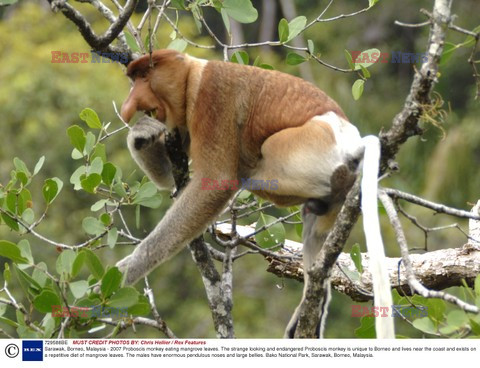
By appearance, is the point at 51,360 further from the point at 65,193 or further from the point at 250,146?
the point at 65,193

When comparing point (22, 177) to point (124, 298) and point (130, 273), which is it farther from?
point (124, 298)

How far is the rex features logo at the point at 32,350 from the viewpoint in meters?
2.66

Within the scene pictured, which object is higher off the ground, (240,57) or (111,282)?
(240,57)

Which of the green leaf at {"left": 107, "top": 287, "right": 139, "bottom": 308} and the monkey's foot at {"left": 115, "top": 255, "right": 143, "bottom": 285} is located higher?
the green leaf at {"left": 107, "top": 287, "right": 139, "bottom": 308}

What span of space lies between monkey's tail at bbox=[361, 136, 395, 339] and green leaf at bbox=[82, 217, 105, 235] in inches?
42.5

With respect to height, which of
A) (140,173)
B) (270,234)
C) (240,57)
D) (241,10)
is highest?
(241,10)

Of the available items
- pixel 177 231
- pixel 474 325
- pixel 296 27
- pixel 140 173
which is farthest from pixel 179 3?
pixel 140 173

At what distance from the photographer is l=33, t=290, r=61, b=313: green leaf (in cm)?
246

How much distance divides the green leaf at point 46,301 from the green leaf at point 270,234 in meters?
1.23

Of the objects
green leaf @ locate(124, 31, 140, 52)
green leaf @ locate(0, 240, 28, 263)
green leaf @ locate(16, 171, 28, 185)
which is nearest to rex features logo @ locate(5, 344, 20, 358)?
green leaf @ locate(0, 240, 28, 263)

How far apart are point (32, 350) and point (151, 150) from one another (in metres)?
1.01

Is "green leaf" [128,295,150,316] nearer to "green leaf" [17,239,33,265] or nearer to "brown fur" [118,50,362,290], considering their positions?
"green leaf" [17,239,33,265]

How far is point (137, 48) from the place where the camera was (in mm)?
3197

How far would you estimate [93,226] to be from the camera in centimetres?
289
